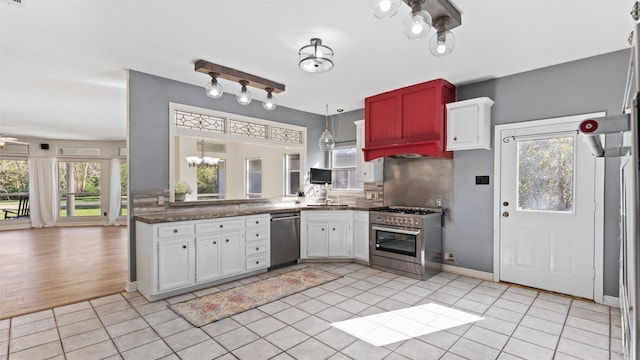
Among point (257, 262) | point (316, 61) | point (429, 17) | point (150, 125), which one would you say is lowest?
point (257, 262)

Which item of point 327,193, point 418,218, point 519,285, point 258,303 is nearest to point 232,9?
point 258,303

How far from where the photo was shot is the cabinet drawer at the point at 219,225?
3.63 meters

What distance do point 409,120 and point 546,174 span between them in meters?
1.75

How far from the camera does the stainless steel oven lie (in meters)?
4.04

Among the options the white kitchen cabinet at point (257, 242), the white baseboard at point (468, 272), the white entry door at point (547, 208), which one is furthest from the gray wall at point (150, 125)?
the white entry door at point (547, 208)

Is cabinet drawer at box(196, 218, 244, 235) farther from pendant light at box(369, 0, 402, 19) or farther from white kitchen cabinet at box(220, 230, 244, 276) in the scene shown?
pendant light at box(369, 0, 402, 19)

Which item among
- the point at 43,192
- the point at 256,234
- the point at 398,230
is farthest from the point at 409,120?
the point at 43,192

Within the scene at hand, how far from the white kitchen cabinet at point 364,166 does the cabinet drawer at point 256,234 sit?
184 cm

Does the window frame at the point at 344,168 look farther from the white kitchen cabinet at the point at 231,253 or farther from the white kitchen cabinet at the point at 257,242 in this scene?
the white kitchen cabinet at the point at 231,253

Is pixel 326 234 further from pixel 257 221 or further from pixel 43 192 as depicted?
pixel 43 192

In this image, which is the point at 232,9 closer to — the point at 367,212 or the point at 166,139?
the point at 166,139

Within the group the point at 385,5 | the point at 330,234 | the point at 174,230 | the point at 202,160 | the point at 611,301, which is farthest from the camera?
the point at 202,160

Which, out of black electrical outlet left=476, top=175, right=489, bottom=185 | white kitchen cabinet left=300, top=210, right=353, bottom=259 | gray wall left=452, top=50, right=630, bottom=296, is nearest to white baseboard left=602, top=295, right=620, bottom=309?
gray wall left=452, top=50, right=630, bottom=296

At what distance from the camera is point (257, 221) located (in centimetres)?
423
